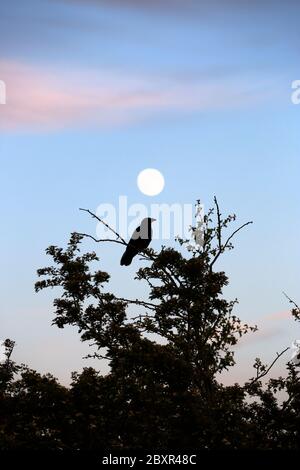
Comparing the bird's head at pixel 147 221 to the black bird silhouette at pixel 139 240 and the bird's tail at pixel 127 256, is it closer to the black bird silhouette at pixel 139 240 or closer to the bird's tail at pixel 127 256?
the black bird silhouette at pixel 139 240

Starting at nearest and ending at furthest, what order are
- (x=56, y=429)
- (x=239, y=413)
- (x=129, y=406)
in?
(x=239, y=413) → (x=129, y=406) → (x=56, y=429)

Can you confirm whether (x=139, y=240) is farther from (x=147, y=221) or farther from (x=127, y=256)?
(x=147, y=221)

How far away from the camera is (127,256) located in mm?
16375

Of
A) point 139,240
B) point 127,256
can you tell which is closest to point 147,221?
point 139,240

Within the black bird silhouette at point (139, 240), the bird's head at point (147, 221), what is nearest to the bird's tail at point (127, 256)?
the black bird silhouette at point (139, 240)

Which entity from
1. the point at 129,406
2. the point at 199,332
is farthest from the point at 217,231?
the point at 129,406

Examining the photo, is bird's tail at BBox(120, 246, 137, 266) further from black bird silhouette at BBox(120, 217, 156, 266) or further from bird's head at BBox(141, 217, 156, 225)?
bird's head at BBox(141, 217, 156, 225)

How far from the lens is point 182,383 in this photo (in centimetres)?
1322

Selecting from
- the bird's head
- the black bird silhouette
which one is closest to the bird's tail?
the black bird silhouette

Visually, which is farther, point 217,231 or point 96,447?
point 96,447

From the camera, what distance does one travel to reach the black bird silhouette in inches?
→ 643

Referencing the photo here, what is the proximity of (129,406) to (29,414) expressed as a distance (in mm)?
3304

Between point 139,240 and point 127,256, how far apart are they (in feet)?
1.98
